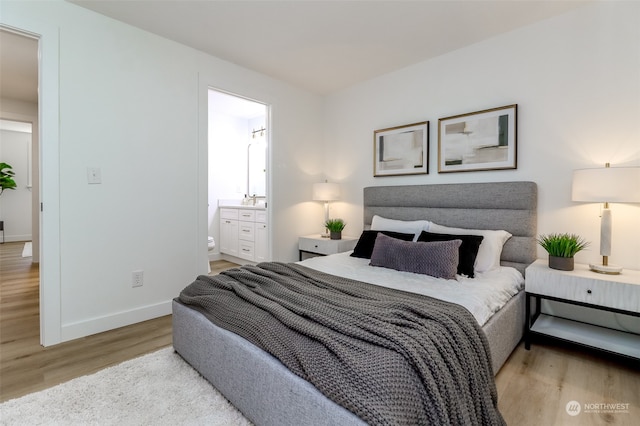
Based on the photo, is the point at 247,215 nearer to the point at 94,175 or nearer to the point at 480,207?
the point at 94,175

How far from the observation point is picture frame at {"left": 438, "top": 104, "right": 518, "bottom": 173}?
2.65 m

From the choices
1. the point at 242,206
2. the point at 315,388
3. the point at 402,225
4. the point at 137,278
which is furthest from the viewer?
the point at 242,206

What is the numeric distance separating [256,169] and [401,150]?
2.88 metres

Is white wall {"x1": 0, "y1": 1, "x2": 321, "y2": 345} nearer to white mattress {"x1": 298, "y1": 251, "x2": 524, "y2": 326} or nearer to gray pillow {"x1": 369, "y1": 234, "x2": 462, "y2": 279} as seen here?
white mattress {"x1": 298, "y1": 251, "x2": 524, "y2": 326}

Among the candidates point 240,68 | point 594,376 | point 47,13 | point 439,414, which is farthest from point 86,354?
point 594,376

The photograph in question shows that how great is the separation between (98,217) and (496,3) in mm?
3498

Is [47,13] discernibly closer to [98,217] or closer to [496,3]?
[98,217]

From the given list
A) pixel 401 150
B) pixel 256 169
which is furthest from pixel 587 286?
pixel 256 169

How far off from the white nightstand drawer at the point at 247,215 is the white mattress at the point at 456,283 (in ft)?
6.93

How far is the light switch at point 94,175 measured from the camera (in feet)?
7.82

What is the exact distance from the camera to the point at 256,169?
213 inches

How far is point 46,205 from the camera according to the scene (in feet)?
7.18

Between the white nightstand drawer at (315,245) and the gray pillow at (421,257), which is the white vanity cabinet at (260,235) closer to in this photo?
the white nightstand drawer at (315,245)

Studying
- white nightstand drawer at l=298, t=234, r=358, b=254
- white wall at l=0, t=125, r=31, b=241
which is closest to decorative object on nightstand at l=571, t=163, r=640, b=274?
white nightstand drawer at l=298, t=234, r=358, b=254
